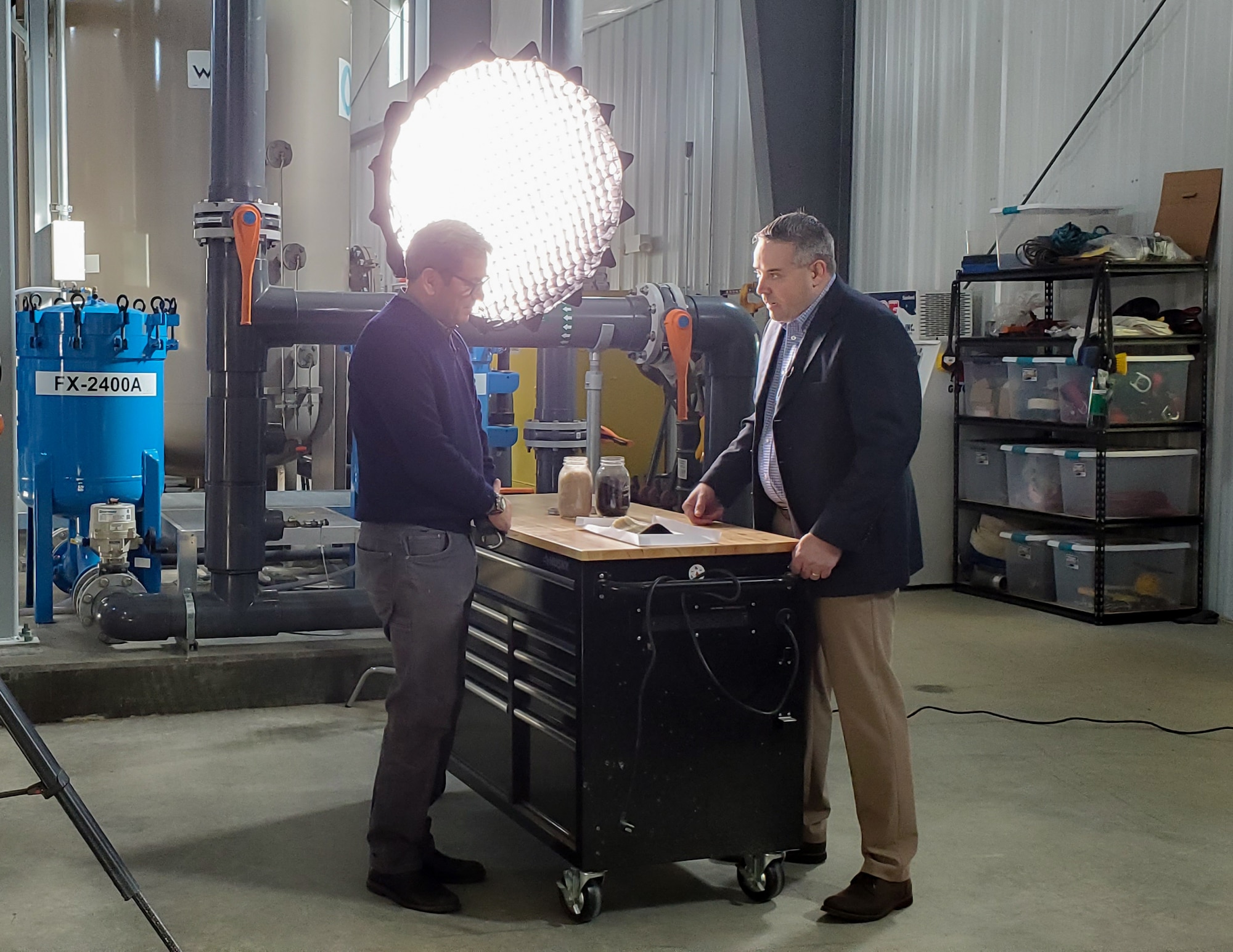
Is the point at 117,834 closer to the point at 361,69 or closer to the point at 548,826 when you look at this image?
the point at 548,826

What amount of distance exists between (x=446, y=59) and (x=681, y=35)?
331 inches

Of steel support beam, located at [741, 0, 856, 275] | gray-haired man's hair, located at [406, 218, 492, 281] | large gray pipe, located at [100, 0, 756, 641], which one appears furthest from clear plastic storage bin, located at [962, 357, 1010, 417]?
gray-haired man's hair, located at [406, 218, 492, 281]

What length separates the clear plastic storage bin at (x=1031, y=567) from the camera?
6.23m

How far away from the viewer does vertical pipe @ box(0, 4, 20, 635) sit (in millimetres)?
4172

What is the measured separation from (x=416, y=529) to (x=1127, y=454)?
165 inches

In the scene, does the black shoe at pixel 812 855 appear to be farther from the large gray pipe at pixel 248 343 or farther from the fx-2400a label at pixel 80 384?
the fx-2400a label at pixel 80 384

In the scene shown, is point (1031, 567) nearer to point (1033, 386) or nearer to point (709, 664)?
point (1033, 386)

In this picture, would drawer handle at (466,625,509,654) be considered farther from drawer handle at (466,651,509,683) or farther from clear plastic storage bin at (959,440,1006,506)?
clear plastic storage bin at (959,440,1006,506)

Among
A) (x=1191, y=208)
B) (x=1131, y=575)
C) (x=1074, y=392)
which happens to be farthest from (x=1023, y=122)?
(x=1131, y=575)

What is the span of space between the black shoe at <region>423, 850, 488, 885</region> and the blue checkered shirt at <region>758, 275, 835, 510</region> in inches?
40.0

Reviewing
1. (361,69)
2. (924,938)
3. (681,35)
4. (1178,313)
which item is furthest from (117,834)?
→ (361,69)

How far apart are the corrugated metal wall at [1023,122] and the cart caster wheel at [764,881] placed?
3886 millimetres

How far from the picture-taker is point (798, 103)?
6480 millimetres

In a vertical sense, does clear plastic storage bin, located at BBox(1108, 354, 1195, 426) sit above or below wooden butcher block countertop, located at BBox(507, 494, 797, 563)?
above
